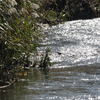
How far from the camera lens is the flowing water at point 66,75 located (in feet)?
15.3

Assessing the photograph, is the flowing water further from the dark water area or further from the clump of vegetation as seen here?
the clump of vegetation

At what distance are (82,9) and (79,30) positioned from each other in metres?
6.03

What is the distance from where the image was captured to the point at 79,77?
241 inches

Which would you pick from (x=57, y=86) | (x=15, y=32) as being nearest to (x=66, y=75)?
(x=57, y=86)

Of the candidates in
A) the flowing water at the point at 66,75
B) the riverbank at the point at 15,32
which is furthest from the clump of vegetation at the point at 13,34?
the flowing water at the point at 66,75

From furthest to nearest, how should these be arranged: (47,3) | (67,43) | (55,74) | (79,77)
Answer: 1. (47,3)
2. (67,43)
3. (55,74)
4. (79,77)

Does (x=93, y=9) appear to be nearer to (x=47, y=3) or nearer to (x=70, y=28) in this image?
(x=47, y=3)

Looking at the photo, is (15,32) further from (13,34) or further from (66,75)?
(66,75)

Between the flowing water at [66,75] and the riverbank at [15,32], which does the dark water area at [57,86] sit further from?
the riverbank at [15,32]

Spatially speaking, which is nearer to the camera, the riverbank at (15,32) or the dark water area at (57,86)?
the dark water area at (57,86)

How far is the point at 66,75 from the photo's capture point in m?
6.43

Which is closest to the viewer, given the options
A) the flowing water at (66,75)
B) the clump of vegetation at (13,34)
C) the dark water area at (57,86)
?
the dark water area at (57,86)

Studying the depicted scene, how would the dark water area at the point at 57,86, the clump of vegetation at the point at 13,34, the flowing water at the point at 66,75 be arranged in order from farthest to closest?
the clump of vegetation at the point at 13,34 → the flowing water at the point at 66,75 → the dark water area at the point at 57,86

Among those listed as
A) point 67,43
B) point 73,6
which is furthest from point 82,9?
point 67,43
